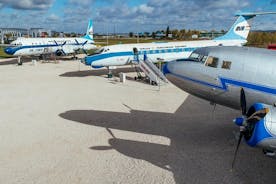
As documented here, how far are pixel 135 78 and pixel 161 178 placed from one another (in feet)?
65.6

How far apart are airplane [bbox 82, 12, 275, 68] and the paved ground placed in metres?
7.19

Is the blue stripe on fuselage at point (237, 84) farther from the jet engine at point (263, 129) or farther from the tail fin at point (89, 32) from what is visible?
the tail fin at point (89, 32)

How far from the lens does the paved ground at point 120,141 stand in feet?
32.3

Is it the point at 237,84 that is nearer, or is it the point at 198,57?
the point at 237,84

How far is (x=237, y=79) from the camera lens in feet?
35.3

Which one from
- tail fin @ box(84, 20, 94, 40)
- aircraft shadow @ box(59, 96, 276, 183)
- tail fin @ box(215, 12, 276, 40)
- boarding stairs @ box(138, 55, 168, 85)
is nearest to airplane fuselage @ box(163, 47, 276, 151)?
aircraft shadow @ box(59, 96, 276, 183)

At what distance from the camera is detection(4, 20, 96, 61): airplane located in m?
43.7

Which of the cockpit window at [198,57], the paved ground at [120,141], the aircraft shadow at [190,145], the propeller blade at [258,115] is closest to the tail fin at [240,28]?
the paved ground at [120,141]

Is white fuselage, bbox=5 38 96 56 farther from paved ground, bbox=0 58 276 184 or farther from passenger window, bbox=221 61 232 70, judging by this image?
passenger window, bbox=221 61 232 70

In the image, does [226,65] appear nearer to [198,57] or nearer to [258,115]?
[198,57]

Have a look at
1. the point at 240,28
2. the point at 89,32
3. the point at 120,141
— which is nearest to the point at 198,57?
the point at 120,141

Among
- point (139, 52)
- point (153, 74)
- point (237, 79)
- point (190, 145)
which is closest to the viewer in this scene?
point (237, 79)

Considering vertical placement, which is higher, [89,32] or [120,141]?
[89,32]

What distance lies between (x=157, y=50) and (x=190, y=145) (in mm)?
19750
